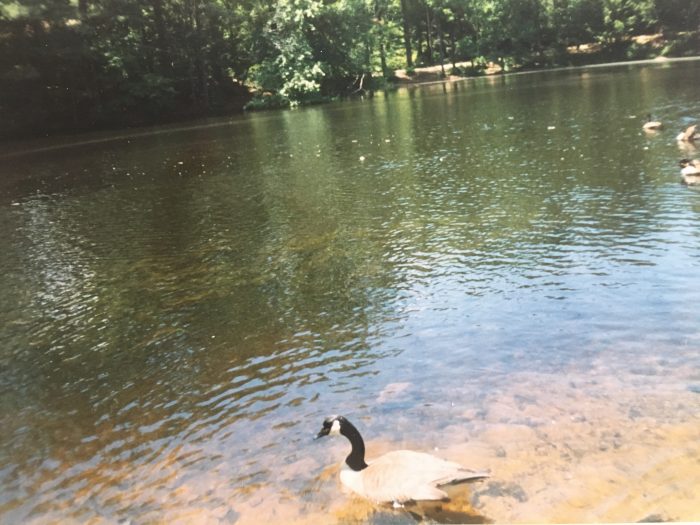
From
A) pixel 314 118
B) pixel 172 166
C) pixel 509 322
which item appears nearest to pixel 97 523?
pixel 509 322

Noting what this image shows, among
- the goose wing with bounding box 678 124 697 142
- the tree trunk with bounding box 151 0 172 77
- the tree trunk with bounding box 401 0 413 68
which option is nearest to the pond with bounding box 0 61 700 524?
the goose wing with bounding box 678 124 697 142

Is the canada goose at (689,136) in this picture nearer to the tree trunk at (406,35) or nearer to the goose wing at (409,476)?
the goose wing at (409,476)

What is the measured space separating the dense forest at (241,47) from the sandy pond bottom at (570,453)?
149 ft

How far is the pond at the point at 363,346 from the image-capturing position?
4801 mm

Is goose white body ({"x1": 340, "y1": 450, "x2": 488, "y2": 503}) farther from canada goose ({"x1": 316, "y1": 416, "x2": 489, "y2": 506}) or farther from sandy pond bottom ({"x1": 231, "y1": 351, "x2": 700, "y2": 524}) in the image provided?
sandy pond bottom ({"x1": 231, "y1": 351, "x2": 700, "y2": 524})

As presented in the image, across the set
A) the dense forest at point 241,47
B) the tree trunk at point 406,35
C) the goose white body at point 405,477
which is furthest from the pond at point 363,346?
the tree trunk at point 406,35

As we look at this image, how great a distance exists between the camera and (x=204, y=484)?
5.01m

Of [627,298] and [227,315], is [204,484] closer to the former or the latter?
[227,315]

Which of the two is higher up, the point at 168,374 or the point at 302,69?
the point at 302,69

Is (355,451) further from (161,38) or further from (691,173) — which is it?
(161,38)

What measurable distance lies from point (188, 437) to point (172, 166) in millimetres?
20389

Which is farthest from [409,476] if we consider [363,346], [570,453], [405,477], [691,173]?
[691,173]

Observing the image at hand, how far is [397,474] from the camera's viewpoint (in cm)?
438

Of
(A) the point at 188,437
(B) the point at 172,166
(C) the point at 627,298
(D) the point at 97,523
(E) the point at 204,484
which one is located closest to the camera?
(D) the point at 97,523
